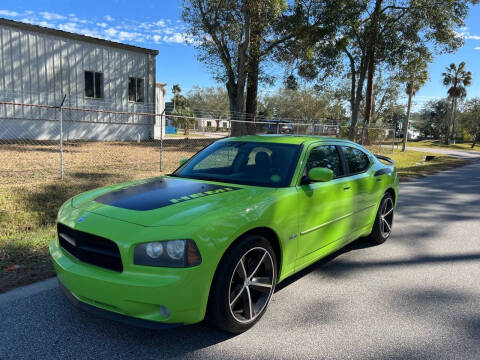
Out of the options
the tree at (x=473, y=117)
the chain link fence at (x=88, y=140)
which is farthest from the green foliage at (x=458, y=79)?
the chain link fence at (x=88, y=140)

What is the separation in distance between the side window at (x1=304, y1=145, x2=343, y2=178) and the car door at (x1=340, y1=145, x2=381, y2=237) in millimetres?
174

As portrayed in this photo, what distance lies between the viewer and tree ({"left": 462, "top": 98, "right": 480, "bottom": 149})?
51.7 m

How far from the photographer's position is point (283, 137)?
427 cm

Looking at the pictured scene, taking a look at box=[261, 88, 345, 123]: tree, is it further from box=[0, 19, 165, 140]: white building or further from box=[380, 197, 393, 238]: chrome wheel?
box=[380, 197, 393, 238]: chrome wheel

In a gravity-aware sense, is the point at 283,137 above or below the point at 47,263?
above

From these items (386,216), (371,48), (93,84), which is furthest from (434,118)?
Result: (386,216)

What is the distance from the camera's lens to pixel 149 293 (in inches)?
94.0

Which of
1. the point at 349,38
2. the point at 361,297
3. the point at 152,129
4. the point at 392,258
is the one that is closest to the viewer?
the point at 361,297

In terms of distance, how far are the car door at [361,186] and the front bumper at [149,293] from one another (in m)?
2.56

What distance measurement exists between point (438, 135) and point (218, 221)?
89.5 metres

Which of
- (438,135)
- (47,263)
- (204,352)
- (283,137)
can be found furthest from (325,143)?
(438,135)

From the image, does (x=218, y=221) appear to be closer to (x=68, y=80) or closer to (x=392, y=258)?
(x=392, y=258)

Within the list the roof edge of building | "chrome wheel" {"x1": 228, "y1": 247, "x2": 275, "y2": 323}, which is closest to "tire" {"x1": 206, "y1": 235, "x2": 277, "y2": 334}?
"chrome wheel" {"x1": 228, "y1": 247, "x2": 275, "y2": 323}

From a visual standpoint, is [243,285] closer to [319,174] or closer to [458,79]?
[319,174]
